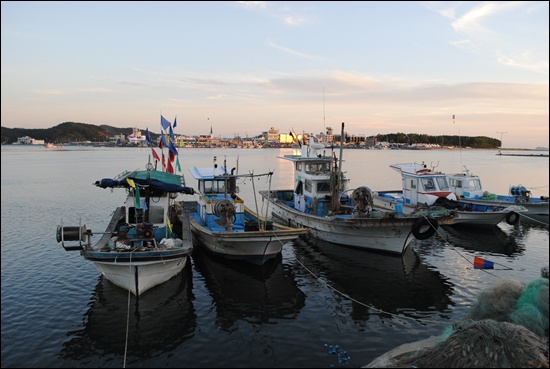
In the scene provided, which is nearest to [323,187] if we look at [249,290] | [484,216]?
[249,290]

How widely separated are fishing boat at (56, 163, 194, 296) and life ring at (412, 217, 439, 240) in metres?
11.5

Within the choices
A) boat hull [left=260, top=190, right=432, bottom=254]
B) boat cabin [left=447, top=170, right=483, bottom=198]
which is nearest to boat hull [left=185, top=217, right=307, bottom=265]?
boat hull [left=260, top=190, right=432, bottom=254]

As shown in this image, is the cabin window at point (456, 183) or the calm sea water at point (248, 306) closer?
the calm sea water at point (248, 306)

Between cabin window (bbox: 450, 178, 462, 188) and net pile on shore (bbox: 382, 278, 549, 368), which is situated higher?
cabin window (bbox: 450, 178, 462, 188)

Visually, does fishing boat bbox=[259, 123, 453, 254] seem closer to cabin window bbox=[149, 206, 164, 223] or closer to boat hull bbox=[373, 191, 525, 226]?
boat hull bbox=[373, 191, 525, 226]

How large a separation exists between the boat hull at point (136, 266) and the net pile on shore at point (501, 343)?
904cm

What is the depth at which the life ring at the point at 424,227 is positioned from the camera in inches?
782

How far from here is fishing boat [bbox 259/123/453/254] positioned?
2047 cm

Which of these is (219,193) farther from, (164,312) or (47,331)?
(47,331)

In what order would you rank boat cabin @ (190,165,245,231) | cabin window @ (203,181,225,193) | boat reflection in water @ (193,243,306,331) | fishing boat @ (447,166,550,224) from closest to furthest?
boat reflection in water @ (193,243,306,331) → boat cabin @ (190,165,245,231) → cabin window @ (203,181,225,193) → fishing boat @ (447,166,550,224)

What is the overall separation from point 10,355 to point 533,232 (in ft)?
105

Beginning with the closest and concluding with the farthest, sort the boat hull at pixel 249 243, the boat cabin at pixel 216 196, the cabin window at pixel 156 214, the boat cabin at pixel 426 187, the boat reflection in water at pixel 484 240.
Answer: the boat hull at pixel 249 243 → the cabin window at pixel 156 214 → the boat cabin at pixel 216 196 → the boat reflection in water at pixel 484 240 → the boat cabin at pixel 426 187

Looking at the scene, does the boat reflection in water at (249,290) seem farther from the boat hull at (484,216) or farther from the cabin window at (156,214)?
the boat hull at (484,216)

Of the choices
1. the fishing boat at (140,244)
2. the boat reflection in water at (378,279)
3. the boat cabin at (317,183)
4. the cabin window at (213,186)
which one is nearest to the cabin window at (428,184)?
the boat cabin at (317,183)
